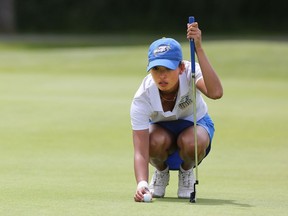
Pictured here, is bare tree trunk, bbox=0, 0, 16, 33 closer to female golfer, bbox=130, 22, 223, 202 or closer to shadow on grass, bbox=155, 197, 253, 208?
female golfer, bbox=130, 22, 223, 202

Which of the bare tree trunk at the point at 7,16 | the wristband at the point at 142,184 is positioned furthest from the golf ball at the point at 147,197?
the bare tree trunk at the point at 7,16

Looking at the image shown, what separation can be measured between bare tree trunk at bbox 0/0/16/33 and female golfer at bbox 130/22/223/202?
26307mm

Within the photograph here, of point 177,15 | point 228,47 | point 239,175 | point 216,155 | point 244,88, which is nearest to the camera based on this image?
point 239,175

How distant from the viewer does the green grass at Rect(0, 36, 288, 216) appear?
5992 mm

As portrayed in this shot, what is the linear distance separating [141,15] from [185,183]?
29.7 meters

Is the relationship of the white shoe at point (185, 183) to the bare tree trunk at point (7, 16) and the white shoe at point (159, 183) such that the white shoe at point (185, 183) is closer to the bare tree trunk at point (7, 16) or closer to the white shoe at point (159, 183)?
the white shoe at point (159, 183)

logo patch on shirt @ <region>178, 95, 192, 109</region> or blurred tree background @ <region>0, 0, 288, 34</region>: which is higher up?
blurred tree background @ <region>0, 0, 288, 34</region>

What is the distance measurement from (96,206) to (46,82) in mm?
12073

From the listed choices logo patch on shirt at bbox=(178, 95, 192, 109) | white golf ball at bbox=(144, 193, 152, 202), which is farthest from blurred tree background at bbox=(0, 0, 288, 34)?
white golf ball at bbox=(144, 193, 152, 202)

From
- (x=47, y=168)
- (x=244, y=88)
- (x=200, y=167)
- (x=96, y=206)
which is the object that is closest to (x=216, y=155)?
(x=200, y=167)

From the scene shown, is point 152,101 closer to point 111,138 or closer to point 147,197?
point 147,197

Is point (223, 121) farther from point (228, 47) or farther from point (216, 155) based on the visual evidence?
point (228, 47)

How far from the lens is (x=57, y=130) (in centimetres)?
1111

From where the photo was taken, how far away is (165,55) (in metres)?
5.96
